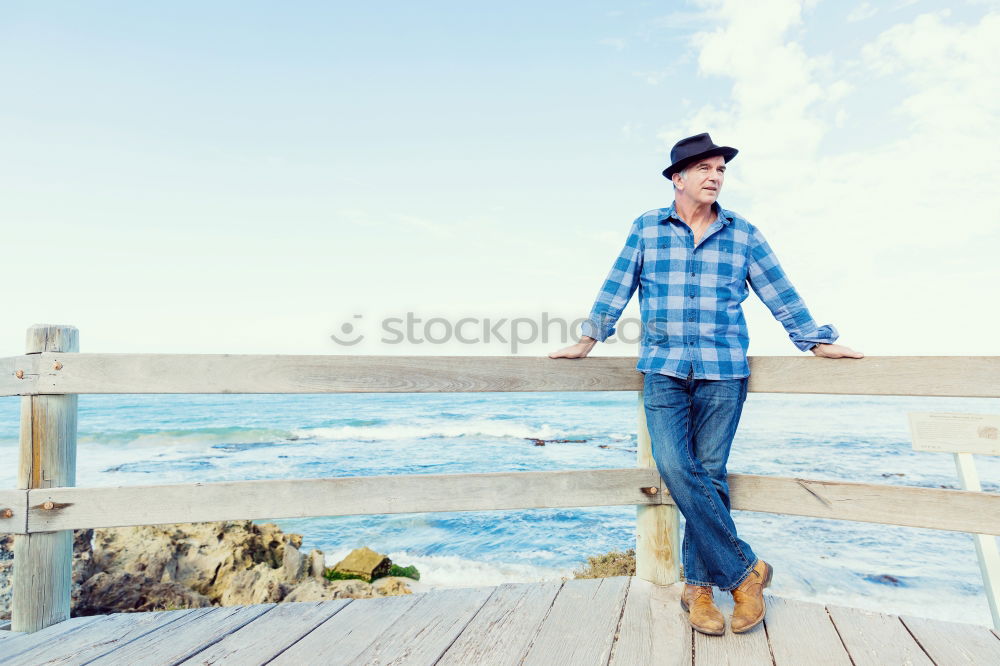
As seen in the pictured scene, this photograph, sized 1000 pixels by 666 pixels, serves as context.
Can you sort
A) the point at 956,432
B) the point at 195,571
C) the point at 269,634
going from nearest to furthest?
the point at 269,634
the point at 956,432
the point at 195,571

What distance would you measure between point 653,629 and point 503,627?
0.53m

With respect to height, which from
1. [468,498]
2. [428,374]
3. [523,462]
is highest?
[428,374]

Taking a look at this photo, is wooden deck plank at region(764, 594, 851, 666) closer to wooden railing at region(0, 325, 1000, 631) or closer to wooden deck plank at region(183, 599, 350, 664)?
wooden railing at region(0, 325, 1000, 631)

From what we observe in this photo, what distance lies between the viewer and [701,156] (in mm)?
2275

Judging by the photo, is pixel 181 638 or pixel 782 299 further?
pixel 782 299

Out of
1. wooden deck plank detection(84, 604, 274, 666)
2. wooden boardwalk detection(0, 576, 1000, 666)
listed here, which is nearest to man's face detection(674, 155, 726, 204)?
wooden boardwalk detection(0, 576, 1000, 666)

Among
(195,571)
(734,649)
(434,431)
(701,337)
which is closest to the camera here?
(734,649)

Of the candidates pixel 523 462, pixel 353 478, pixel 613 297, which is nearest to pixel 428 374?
pixel 353 478

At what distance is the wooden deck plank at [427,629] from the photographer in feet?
5.98

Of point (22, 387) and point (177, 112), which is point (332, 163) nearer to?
point (177, 112)

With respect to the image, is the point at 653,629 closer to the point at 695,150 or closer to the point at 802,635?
the point at 802,635

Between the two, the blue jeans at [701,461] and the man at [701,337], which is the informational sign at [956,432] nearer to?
the man at [701,337]

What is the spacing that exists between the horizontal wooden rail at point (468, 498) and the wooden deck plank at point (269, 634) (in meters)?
0.37

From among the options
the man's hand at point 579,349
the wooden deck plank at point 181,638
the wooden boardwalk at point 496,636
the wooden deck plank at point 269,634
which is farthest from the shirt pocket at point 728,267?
the wooden deck plank at point 181,638
